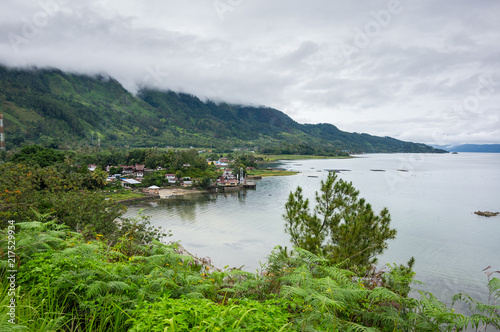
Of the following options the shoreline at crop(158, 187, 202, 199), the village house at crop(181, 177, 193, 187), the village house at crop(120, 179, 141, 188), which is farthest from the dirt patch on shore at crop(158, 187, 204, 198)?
the village house at crop(120, 179, 141, 188)

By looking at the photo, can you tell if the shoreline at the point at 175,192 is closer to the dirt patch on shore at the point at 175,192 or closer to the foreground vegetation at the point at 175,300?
the dirt patch on shore at the point at 175,192

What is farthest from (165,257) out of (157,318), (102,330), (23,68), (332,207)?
(23,68)

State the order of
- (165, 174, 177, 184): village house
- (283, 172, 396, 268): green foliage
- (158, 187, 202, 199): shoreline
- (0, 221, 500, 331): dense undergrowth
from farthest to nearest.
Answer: (165, 174, 177, 184): village house → (158, 187, 202, 199): shoreline → (283, 172, 396, 268): green foliage → (0, 221, 500, 331): dense undergrowth

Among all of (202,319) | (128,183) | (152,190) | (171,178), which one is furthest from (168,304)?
(171,178)

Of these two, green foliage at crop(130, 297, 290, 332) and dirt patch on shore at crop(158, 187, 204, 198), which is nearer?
green foliage at crop(130, 297, 290, 332)

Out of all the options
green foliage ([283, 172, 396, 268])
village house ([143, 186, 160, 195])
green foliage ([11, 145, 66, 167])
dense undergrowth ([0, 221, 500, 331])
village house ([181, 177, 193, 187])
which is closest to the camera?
dense undergrowth ([0, 221, 500, 331])

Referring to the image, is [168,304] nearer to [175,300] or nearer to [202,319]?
[175,300]

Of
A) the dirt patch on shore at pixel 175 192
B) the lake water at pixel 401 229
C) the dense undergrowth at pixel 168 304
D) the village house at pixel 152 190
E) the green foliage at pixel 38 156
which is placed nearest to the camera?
the dense undergrowth at pixel 168 304

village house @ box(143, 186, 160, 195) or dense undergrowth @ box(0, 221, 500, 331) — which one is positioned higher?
dense undergrowth @ box(0, 221, 500, 331)

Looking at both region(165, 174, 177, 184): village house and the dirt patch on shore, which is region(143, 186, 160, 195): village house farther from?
region(165, 174, 177, 184): village house

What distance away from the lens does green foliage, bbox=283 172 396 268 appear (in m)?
10.3

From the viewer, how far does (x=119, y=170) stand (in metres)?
65.7

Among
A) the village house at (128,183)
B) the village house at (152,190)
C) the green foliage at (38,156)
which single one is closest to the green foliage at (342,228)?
the village house at (152,190)

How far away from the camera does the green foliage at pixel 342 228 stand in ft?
33.9
